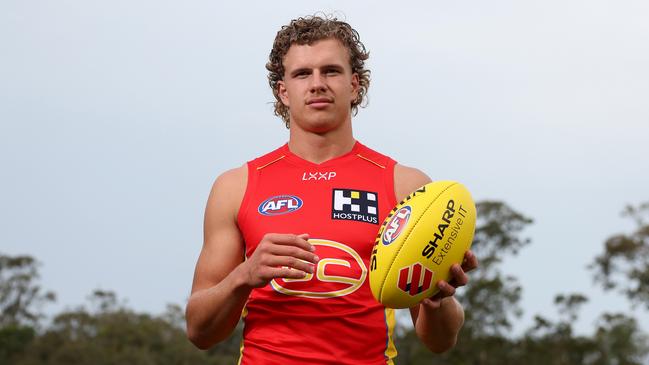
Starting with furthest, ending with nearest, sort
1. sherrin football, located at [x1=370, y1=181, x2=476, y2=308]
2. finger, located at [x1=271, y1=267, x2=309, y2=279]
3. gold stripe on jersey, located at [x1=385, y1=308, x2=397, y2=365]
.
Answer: gold stripe on jersey, located at [x1=385, y1=308, x2=397, y2=365] < sherrin football, located at [x1=370, y1=181, x2=476, y2=308] < finger, located at [x1=271, y1=267, x2=309, y2=279]

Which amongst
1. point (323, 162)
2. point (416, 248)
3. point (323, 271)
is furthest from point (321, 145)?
point (416, 248)

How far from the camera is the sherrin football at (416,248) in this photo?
4.83 metres

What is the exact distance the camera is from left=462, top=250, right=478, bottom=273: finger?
493 cm

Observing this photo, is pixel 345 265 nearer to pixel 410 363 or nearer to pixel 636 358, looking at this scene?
pixel 410 363

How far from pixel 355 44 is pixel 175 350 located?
4447 cm

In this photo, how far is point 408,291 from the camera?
15.9 ft

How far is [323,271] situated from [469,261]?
783mm

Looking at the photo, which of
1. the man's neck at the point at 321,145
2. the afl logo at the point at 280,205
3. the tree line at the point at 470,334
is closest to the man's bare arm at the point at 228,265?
the afl logo at the point at 280,205

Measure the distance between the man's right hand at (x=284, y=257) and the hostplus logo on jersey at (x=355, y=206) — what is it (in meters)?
0.74

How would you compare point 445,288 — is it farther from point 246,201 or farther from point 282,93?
point 282,93

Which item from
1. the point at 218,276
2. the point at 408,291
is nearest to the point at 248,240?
the point at 218,276

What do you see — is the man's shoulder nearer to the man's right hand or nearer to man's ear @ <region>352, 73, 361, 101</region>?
man's ear @ <region>352, 73, 361, 101</region>

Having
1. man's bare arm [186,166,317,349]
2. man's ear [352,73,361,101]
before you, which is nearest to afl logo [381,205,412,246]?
man's bare arm [186,166,317,349]

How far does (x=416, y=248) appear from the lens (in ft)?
15.9
